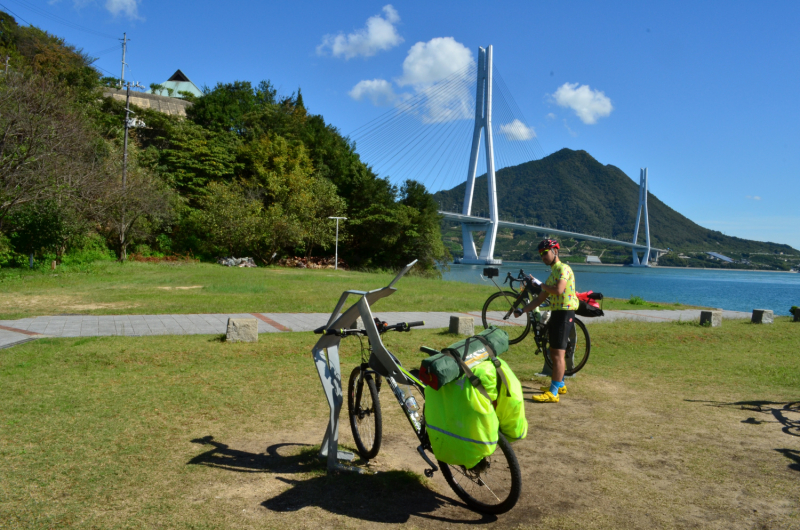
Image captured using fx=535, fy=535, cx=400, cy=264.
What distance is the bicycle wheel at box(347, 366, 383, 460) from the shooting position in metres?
3.35

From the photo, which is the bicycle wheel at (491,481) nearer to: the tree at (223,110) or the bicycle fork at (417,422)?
the bicycle fork at (417,422)

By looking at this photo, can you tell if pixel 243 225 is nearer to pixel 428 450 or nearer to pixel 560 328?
pixel 560 328

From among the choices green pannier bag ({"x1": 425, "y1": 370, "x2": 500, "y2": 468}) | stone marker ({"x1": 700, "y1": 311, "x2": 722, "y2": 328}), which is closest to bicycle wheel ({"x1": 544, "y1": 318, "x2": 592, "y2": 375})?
green pannier bag ({"x1": 425, "y1": 370, "x2": 500, "y2": 468})

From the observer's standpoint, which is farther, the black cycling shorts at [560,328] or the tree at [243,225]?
the tree at [243,225]

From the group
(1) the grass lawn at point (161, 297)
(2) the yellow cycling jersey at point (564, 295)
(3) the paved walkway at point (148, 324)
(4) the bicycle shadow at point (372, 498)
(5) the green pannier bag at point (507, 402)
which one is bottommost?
(4) the bicycle shadow at point (372, 498)

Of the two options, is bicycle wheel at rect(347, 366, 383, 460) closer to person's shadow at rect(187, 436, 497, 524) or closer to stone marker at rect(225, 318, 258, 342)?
person's shadow at rect(187, 436, 497, 524)

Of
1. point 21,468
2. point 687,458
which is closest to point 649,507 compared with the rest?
point 687,458

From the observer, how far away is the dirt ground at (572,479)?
2.79 m

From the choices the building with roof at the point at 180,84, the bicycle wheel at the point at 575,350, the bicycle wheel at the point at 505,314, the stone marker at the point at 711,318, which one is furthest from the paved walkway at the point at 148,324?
the building with roof at the point at 180,84

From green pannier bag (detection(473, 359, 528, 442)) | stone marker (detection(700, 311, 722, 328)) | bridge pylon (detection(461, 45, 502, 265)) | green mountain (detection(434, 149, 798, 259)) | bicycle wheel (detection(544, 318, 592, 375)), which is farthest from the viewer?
green mountain (detection(434, 149, 798, 259))

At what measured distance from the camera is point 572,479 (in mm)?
3270

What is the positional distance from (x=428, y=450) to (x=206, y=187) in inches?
1321

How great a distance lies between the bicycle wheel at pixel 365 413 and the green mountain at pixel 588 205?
53851 mm

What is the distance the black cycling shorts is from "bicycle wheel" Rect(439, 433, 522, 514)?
233cm
